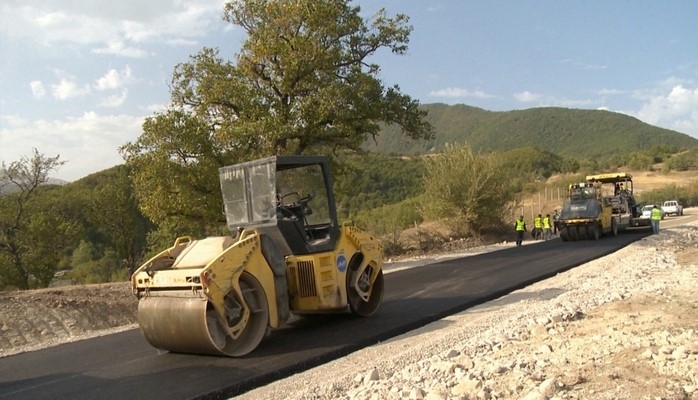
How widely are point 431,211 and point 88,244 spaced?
17872mm

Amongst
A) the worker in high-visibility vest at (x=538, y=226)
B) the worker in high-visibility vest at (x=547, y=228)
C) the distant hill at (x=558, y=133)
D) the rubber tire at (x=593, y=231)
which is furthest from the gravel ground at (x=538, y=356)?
the distant hill at (x=558, y=133)

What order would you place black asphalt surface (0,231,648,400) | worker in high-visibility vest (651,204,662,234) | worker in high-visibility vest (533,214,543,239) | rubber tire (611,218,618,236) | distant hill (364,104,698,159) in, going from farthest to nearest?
Answer: distant hill (364,104,698,159) < worker in high-visibility vest (533,214,543,239) < rubber tire (611,218,618,236) < worker in high-visibility vest (651,204,662,234) < black asphalt surface (0,231,648,400)

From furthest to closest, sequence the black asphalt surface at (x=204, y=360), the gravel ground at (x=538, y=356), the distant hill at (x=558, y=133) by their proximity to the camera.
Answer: the distant hill at (x=558, y=133) < the black asphalt surface at (x=204, y=360) < the gravel ground at (x=538, y=356)

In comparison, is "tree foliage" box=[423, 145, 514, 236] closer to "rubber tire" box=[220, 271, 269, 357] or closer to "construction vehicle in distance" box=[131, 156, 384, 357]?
"construction vehicle in distance" box=[131, 156, 384, 357]

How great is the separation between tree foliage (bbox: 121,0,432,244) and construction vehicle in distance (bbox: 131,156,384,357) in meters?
8.71

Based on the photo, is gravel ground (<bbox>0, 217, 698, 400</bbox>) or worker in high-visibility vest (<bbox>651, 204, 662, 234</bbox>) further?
worker in high-visibility vest (<bbox>651, 204, 662, 234</bbox>)

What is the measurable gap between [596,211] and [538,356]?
2071cm

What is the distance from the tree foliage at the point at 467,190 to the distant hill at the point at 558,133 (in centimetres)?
9017

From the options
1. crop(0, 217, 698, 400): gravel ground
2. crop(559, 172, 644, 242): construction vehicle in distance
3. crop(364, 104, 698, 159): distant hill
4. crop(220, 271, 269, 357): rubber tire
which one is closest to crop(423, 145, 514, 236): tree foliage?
crop(559, 172, 644, 242): construction vehicle in distance

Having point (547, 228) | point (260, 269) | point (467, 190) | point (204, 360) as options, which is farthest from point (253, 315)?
point (547, 228)

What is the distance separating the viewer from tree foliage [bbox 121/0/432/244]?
17.2 meters

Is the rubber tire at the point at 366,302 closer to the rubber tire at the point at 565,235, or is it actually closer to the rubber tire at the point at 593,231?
the rubber tire at the point at 593,231

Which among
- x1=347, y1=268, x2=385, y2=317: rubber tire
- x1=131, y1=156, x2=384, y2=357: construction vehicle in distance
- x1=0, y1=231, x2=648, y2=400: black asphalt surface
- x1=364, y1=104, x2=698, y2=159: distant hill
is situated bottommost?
x1=0, y1=231, x2=648, y2=400: black asphalt surface

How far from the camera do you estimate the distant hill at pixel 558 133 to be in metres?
127
